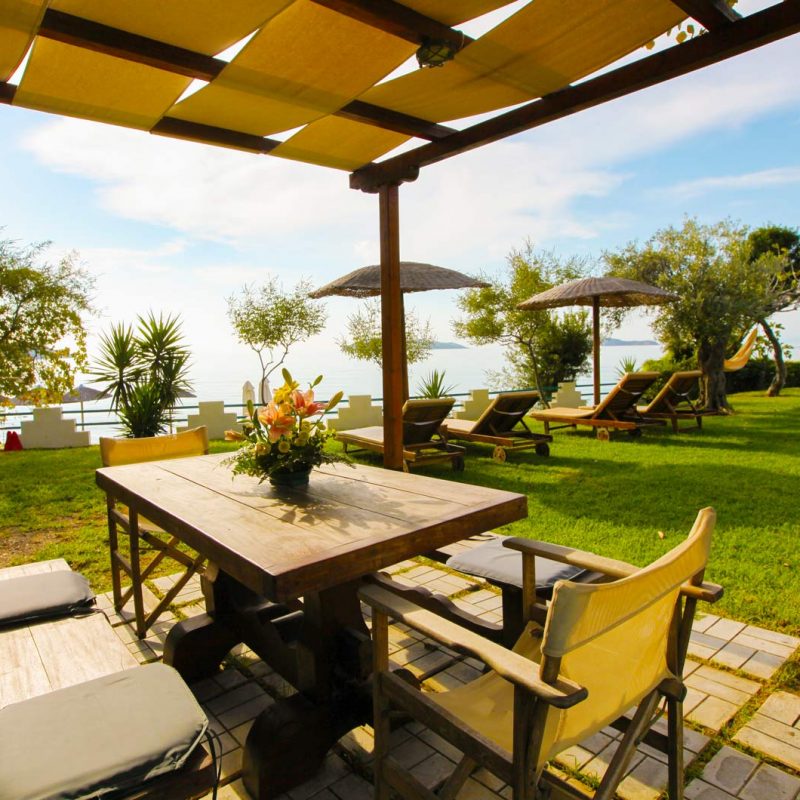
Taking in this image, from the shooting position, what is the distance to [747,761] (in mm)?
1864

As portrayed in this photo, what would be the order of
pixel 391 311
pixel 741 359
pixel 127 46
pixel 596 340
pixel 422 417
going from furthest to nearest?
pixel 741 359 → pixel 596 340 → pixel 422 417 → pixel 391 311 → pixel 127 46

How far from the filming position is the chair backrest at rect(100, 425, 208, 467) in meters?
3.55

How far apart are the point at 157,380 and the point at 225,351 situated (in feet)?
18.3

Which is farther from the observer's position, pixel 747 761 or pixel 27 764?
pixel 747 761

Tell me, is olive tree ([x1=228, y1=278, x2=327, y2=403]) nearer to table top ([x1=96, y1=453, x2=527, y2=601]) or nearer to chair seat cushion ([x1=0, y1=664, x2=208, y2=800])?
table top ([x1=96, y1=453, x2=527, y2=601])

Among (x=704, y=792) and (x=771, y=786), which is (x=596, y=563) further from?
(x=771, y=786)

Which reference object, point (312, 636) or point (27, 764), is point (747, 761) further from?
point (27, 764)

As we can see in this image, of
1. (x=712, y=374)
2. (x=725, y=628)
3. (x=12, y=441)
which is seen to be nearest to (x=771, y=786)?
(x=725, y=628)

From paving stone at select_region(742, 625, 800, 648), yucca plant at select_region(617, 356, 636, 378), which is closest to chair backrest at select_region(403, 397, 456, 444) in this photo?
paving stone at select_region(742, 625, 800, 648)

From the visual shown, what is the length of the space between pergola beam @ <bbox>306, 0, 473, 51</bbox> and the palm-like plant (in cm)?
641

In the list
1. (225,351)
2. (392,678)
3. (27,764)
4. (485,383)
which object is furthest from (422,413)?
(485,383)

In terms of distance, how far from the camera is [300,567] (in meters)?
1.55

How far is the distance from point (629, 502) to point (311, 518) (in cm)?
389

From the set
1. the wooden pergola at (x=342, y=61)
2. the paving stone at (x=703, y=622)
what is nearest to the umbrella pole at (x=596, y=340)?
the wooden pergola at (x=342, y=61)
